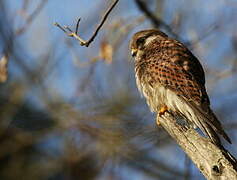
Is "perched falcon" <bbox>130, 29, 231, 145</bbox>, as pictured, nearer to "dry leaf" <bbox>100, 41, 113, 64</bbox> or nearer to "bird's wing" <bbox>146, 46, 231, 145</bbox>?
"bird's wing" <bbox>146, 46, 231, 145</bbox>

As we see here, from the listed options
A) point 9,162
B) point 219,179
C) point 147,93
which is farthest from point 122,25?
point 9,162

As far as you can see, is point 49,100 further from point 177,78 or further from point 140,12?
point 177,78

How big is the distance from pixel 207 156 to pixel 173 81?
53.4 inches

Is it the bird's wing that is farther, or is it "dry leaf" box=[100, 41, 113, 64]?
"dry leaf" box=[100, 41, 113, 64]

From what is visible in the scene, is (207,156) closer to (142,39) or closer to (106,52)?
(106,52)

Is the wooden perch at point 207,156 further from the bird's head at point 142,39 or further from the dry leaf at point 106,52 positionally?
the bird's head at point 142,39

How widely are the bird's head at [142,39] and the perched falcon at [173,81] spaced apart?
7 centimetres

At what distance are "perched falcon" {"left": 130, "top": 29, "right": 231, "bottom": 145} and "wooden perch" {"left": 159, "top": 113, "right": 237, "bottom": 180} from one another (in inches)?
22.6

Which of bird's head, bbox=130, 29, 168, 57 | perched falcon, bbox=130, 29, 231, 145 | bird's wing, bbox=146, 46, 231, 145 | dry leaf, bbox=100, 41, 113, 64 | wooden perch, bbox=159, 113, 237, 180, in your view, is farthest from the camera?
bird's head, bbox=130, 29, 168, 57

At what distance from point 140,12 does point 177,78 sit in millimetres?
1300

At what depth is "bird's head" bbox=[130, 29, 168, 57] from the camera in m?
4.96

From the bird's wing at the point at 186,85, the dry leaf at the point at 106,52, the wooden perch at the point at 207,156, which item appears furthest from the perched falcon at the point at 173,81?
the wooden perch at the point at 207,156

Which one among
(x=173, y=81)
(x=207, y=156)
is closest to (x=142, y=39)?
(x=173, y=81)

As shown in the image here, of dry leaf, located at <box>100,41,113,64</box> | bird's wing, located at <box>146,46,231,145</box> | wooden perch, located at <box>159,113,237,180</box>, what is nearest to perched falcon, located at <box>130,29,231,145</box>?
bird's wing, located at <box>146,46,231,145</box>
